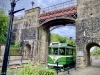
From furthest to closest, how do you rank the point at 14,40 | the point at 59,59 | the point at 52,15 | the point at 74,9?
the point at 14,40, the point at 52,15, the point at 74,9, the point at 59,59

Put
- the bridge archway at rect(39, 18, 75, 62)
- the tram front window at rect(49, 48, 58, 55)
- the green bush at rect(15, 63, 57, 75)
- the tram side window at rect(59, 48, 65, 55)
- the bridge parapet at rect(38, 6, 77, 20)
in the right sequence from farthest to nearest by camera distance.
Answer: the bridge archway at rect(39, 18, 75, 62) → the bridge parapet at rect(38, 6, 77, 20) → the tram front window at rect(49, 48, 58, 55) → the tram side window at rect(59, 48, 65, 55) → the green bush at rect(15, 63, 57, 75)

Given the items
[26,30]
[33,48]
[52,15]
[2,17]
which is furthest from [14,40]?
[52,15]

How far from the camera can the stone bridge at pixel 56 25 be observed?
15336mm

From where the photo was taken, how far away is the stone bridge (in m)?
15.3

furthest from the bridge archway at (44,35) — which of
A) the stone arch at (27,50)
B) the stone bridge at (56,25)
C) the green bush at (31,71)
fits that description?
the green bush at (31,71)

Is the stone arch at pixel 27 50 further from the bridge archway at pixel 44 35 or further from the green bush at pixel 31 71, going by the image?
the green bush at pixel 31 71

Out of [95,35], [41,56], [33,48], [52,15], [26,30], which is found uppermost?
Answer: [52,15]

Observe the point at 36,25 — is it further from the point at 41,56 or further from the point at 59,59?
the point at 59,59

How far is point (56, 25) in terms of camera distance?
21641mm

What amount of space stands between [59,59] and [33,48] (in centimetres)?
887

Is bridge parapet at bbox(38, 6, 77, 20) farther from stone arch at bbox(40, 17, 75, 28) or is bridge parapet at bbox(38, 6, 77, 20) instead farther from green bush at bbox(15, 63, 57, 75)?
green bush at bbox(15, 63, 57, 75)

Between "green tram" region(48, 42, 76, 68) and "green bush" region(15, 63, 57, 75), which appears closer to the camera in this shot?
"green bush" region(15, 63, 57, 75)

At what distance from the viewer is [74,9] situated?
17.4 meters

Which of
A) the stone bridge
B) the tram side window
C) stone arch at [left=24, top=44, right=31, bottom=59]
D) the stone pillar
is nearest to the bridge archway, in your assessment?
the stone bridge
